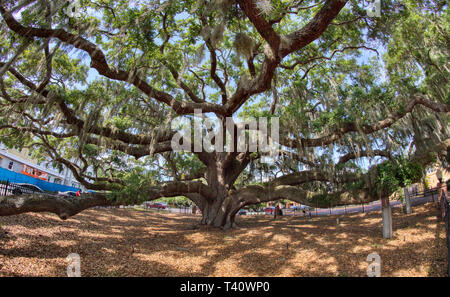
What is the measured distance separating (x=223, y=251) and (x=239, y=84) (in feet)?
17.6

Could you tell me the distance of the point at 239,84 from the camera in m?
8.14

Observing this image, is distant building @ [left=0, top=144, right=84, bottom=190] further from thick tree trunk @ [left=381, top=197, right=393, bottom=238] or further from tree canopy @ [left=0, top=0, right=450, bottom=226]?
thick tree trunk @ [left=381, top=197, right=393, bottom=238]

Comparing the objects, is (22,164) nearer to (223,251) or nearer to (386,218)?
(223,251)

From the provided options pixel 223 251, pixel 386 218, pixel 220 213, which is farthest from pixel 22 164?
pixel 386 218

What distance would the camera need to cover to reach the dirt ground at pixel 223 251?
5555 mm

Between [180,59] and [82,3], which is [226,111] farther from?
[82,3]

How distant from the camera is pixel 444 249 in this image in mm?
6004

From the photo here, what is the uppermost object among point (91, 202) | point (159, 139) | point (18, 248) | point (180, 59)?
point (180, 59)

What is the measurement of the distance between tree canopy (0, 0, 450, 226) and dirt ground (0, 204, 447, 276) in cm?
121

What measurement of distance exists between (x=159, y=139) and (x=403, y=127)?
1044 centimetres

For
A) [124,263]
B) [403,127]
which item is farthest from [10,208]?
[403,127]

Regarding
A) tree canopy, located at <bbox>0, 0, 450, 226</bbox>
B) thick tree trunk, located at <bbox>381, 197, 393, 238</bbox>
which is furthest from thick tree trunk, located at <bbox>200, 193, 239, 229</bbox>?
thick tree trunk, located at <bbox>381, 197, 393, 238</bbox>

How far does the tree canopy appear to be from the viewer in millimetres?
6082

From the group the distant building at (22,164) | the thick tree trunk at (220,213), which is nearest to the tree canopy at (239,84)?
the thick tree trunk at (220,213)
